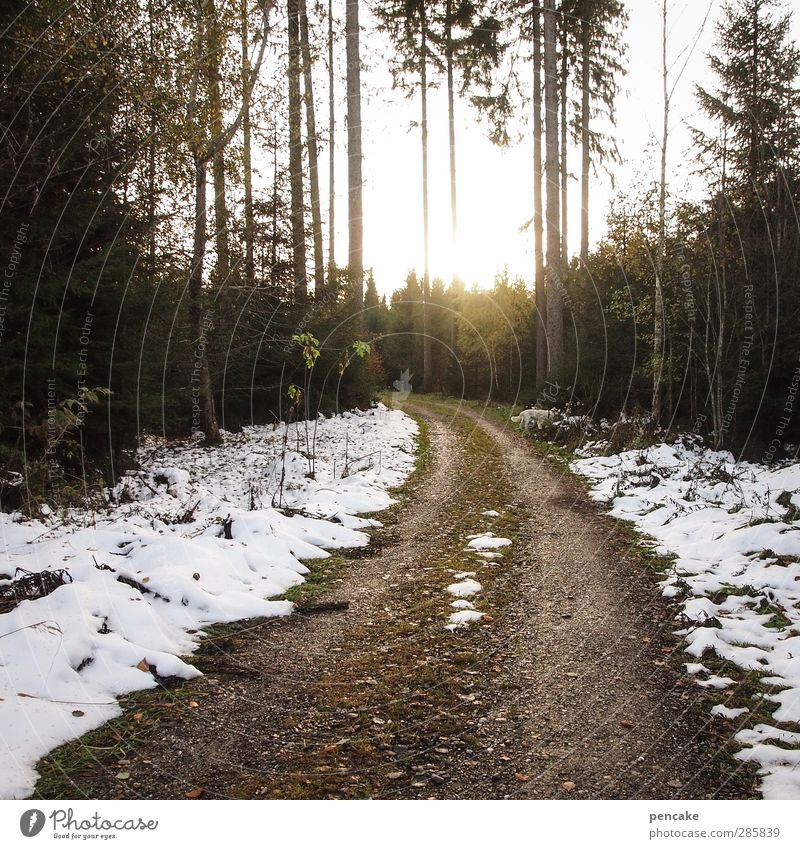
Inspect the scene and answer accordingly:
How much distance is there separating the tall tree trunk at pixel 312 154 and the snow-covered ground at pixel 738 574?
10.3 m

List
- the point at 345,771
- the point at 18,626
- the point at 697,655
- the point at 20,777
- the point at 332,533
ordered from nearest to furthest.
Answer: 1. the point at 20,777
2. the point at 345,771
3. the point at 18,626
4. the point at 697,655
5. the point at 332,533

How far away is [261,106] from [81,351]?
6766mm

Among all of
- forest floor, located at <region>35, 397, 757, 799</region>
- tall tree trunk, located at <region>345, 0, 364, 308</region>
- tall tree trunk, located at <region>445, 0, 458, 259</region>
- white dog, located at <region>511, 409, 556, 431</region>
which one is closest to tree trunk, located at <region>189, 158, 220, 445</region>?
tall tree trunk, located at <region>345, 0, 364, 308</region>

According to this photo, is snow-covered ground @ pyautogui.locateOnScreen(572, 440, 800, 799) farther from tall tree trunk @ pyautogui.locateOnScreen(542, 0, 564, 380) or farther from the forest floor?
tall tree trunk @ pyautogui.locateOnScreen(542, 0, 564, 380)

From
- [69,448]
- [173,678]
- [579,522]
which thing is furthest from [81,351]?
[579,522]

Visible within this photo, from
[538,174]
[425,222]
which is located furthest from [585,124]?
[425,222]

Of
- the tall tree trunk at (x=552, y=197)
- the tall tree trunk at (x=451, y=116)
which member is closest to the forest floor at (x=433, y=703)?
the tall tree trunk at (x=552, y=197)

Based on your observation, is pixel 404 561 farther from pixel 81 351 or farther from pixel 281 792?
pixel 81 351

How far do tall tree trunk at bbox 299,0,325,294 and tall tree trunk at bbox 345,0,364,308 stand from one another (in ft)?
3.66

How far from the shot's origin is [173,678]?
378 centimetres

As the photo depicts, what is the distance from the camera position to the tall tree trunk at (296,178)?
48.3 ft

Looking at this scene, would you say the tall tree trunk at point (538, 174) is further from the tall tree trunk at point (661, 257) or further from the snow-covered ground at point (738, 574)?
the snow-covered ground at point (738, 574)

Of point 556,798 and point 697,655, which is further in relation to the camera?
point 697,655

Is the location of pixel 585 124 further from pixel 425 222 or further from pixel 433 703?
pixel 433 703
